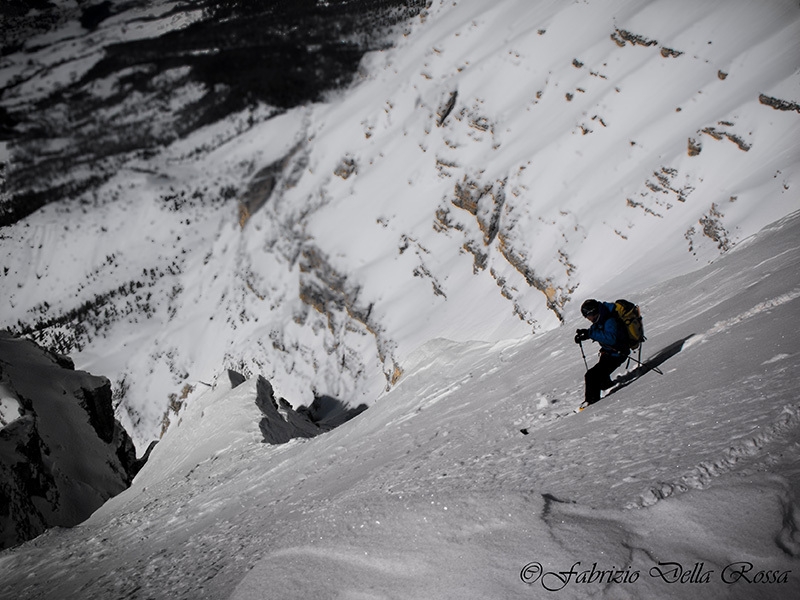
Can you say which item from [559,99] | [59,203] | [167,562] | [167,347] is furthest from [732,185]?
[59,203]

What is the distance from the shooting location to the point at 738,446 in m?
2.82

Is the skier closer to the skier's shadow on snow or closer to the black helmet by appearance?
the black helmet

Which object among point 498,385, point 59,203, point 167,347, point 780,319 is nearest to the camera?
point 780,319

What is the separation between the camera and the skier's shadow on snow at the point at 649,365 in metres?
5.31

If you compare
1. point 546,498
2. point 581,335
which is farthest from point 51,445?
point 546,498

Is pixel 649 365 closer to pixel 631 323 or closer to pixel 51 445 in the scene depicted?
pixel 631 323

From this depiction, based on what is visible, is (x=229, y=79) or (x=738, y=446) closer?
(x=738, y=446)

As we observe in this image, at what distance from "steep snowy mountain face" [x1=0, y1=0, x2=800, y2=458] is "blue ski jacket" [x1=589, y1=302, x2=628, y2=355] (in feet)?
69.5

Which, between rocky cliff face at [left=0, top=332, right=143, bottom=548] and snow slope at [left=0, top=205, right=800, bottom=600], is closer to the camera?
Result: snow slope at [left=0, top=205, right=800, bottom=600]

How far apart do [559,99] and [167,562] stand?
51549 mm

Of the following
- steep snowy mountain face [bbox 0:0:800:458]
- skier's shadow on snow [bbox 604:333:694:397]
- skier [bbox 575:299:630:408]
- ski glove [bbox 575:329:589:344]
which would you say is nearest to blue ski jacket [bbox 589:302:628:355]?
skier [bbox 575:299:630:408]

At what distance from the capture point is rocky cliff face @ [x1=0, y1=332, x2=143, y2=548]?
18.6 meters

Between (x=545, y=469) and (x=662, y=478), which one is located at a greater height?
(x=662, y=478)

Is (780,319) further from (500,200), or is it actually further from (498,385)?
(500,200)
